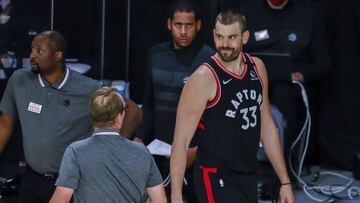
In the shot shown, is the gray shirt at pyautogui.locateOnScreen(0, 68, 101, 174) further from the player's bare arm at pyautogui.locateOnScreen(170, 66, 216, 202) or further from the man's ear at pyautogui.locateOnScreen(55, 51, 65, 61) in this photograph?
the player's bare arm at pyautogui.locateOnScreen(170, 66, 216, 202)

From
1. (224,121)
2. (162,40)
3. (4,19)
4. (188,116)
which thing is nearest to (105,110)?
(188,116)

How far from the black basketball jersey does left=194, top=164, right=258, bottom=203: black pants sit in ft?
0.16

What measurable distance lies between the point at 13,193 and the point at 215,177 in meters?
2.04

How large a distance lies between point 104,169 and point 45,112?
128 cm

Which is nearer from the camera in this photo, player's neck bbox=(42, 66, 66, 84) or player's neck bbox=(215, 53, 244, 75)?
player's neck bbox=(215, 53, 244, 75)

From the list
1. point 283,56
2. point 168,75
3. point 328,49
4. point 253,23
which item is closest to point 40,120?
point 168,75

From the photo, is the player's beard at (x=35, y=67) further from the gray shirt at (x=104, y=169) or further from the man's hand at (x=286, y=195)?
the man's hand at (x=286, y=195)

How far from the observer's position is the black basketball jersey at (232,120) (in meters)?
4.64

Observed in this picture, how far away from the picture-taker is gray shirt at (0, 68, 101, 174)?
5164mm

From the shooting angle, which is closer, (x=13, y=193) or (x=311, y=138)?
(x=13, y=193)

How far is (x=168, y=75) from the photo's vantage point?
5852 millimetres

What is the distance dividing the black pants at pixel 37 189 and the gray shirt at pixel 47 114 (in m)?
0.06

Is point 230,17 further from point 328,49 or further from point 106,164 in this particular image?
point 328,49

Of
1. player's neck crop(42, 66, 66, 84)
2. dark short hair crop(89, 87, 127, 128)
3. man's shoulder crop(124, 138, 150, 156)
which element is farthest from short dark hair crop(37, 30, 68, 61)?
man's shoulder crop(124, 138, 150, 156)
